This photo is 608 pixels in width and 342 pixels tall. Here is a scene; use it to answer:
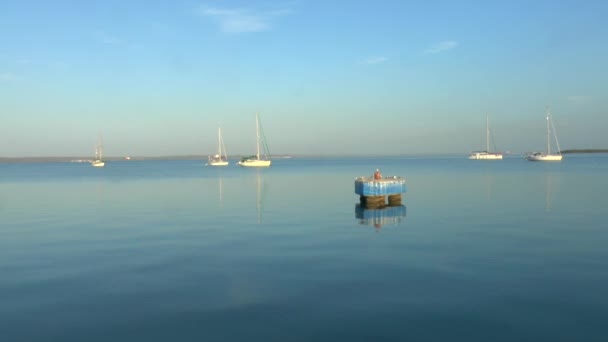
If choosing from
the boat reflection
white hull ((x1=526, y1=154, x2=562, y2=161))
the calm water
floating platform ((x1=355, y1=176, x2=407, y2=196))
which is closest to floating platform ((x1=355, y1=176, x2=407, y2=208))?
floating platform ((x1=355, y1=176, x2=407, y2=196))

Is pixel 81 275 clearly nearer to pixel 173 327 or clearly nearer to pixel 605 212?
pixel 173 327

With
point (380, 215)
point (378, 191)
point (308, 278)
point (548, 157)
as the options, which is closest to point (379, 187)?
point (378, 191)

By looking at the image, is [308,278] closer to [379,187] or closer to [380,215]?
[380,215]

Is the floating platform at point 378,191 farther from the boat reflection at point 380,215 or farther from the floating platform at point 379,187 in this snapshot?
the boat reflection at point 380,215

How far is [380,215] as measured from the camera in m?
39.0

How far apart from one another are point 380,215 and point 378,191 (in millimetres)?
5820

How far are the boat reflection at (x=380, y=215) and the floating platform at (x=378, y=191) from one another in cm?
88

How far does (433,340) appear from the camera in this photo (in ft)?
41.4

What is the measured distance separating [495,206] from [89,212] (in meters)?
38.3

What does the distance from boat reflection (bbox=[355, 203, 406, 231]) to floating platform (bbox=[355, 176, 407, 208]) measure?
0.88 m

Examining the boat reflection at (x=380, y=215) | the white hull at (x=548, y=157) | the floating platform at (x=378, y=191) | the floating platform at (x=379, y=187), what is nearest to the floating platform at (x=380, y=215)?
the boat reflection at (x=380, y=215)

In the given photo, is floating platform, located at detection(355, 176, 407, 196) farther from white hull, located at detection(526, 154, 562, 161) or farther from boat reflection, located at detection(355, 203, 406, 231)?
white hull, located at detection(526, 154, 562, 161)

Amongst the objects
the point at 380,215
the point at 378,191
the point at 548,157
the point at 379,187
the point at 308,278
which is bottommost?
the point at 380,215

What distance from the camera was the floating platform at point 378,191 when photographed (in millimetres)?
44375
